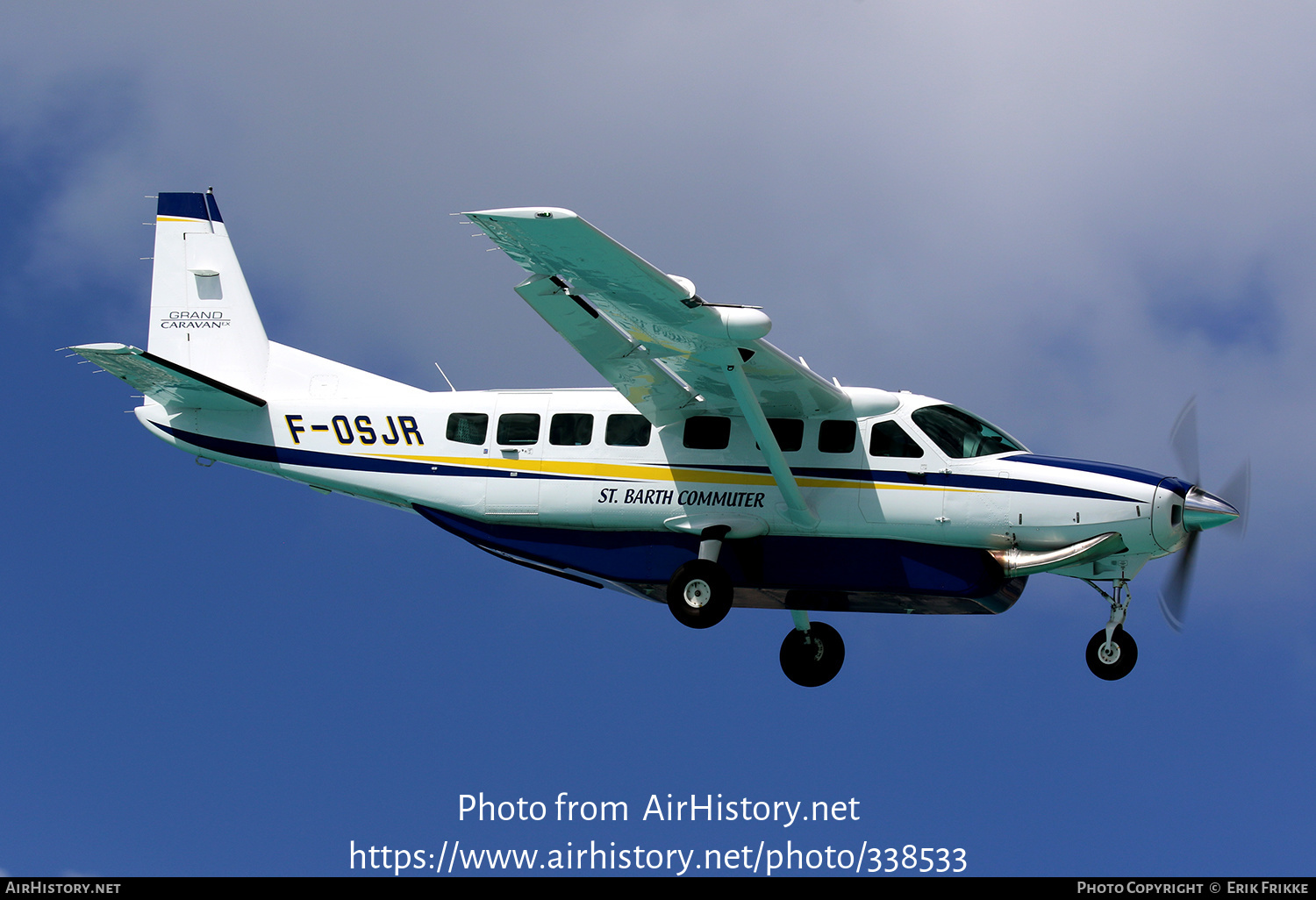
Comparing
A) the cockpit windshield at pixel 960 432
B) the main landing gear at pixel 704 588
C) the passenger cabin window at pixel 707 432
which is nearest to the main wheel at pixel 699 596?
the main landing gear at pixel 704 588

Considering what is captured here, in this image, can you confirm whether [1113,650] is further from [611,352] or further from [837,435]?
[611,352]

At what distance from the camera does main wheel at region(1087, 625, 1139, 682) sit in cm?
1856

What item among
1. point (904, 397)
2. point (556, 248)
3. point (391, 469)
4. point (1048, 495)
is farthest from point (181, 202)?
point (1048, 495)

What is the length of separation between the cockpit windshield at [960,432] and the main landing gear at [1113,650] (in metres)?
2.45

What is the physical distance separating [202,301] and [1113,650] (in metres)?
14.0

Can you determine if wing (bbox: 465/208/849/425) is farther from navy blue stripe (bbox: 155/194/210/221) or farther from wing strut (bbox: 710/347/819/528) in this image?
navy blue stripe (bbox: 155/194/210/221)

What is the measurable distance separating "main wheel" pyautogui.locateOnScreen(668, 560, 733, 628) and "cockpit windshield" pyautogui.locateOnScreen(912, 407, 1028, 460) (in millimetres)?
3259

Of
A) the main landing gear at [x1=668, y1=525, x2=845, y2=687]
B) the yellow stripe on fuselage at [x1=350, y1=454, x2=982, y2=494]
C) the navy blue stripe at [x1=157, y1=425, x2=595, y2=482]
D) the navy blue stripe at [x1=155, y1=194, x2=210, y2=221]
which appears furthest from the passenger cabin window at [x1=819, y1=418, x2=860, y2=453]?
the navy blue stripe at [x1=155, y1=194, x2=210, y2=221]

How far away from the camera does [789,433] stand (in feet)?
63.7

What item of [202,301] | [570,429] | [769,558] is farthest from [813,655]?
[202,301]

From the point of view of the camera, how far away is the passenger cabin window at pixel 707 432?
1958 centimetres

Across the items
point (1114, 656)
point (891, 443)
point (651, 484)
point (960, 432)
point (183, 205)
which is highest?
point (183, 205)

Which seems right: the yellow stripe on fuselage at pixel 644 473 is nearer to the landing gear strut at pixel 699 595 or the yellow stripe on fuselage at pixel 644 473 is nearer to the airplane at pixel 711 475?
the airplane at pixel 711 475

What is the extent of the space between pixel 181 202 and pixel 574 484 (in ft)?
26.8
